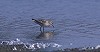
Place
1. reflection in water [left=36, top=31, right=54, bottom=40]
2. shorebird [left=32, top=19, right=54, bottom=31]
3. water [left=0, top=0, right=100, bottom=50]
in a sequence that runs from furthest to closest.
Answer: shorebird [left=32, top=19, right=54, bottom=31] → reflection in water [left=36, top=31, right=54, bottom=40] → water [left=0, top=0, right=100, bottom=50]

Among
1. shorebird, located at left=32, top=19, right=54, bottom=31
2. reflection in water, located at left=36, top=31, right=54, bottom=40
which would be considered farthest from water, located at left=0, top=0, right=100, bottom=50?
shorebird, located at left=32, top=19, right=54, bottom=31

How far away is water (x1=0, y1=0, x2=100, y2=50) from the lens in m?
17.0

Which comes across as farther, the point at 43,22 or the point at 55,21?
the point at 55,21

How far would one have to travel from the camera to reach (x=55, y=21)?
20078 millimetres

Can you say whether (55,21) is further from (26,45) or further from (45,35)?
(26,45)

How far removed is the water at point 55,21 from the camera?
55.9 ft

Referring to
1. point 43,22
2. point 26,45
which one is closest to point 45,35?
point 43,22

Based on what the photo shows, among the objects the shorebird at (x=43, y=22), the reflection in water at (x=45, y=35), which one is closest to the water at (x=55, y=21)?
the reflection in water at (x=45, y=35)

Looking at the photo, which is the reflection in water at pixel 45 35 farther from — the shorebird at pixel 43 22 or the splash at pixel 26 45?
the splash at pixel 26 45

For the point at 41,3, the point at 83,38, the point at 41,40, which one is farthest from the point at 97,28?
the point at 41,3

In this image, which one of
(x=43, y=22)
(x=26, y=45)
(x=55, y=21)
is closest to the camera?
(x=26, y=45)

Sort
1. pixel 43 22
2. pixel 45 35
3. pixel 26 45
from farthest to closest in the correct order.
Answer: pixel 43 22
pixel 45 35
pixel 26 45

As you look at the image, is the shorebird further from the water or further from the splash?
the splash

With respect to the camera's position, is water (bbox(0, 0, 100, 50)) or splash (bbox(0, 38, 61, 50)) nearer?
splash (bbox(0, 38, 61, 50))
